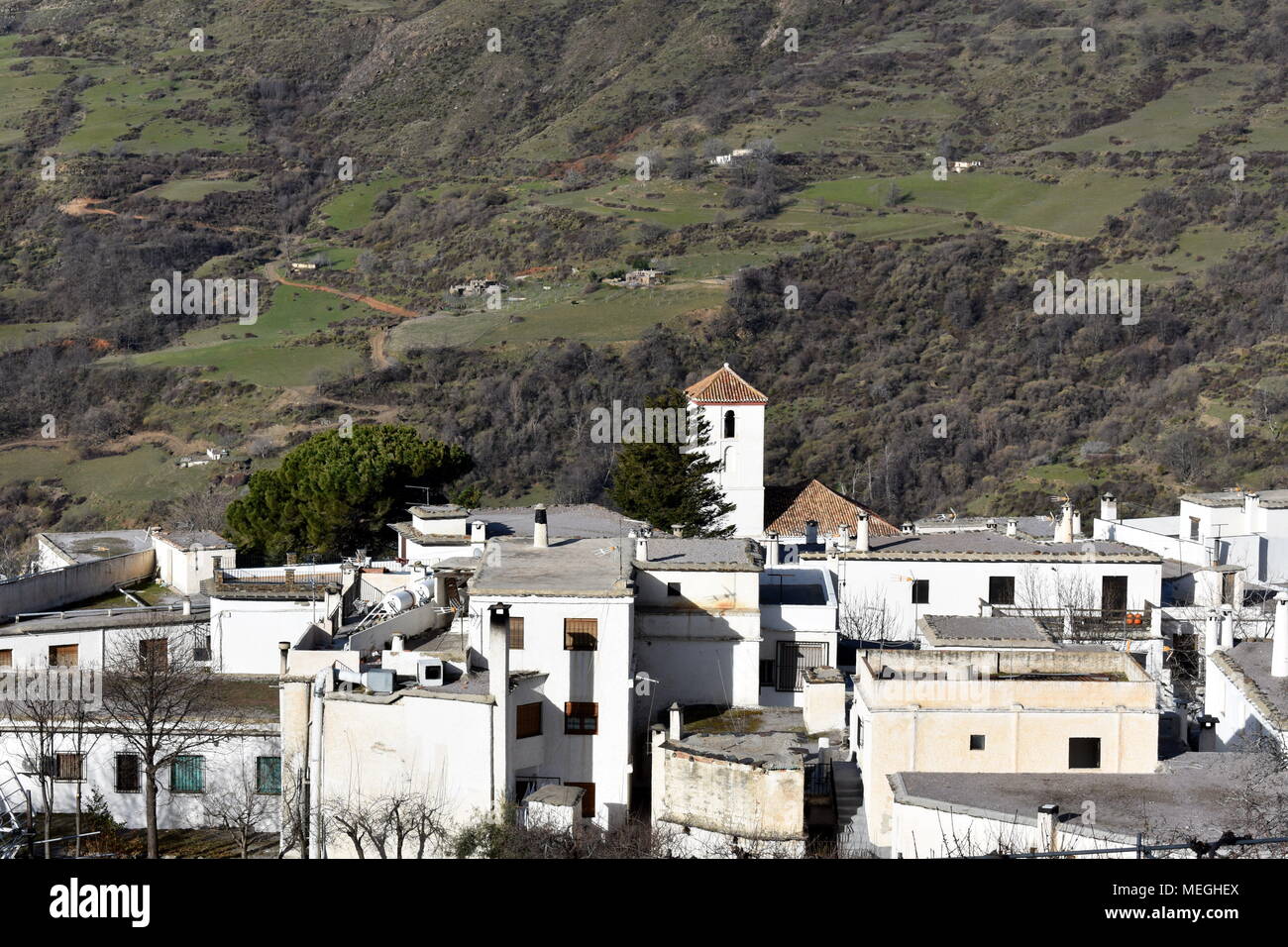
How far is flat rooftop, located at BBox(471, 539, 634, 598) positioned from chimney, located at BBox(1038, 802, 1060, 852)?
7.12 meters

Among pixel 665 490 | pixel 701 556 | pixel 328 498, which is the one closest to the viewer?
pixel 701 556

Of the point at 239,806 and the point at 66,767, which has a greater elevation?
the point at 66,767

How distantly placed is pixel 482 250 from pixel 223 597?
213 feet

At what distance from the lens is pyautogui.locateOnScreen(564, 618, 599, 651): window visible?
1881 cm

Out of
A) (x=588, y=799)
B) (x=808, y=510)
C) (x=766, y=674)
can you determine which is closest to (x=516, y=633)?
(x=588, y=799)

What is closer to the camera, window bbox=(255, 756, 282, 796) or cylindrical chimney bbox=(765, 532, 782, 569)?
window bbox=(255, 756, 282, 796)

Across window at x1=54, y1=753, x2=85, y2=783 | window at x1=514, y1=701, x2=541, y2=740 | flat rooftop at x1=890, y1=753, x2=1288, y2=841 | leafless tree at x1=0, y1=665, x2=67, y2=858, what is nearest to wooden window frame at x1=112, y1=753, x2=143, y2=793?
window at x1=54, y1=753, x2=85, y2=783

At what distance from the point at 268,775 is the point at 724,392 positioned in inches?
802

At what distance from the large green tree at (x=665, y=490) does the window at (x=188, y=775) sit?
15997 millimetres

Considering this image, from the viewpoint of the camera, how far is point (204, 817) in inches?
720

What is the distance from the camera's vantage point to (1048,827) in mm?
12523

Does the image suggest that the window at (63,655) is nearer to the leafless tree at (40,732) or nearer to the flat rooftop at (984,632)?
the leafless tree at (40,732)

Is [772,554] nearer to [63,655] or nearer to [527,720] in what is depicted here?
[527,720]

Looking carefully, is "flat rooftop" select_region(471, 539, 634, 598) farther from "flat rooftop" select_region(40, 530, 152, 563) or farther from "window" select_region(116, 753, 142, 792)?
"flat rooftop" select_region(40, 530, 152, 563)
